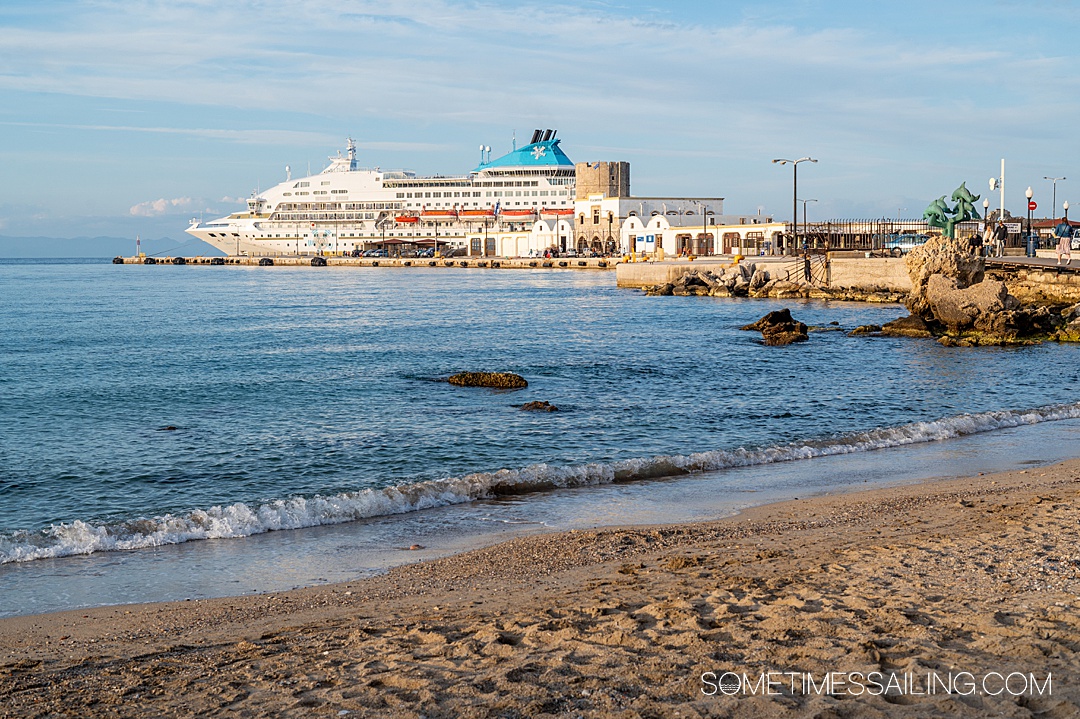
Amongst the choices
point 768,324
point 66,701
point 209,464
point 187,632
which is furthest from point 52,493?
point 768,324

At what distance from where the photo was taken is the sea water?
332 inches

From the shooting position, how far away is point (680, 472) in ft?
37.5

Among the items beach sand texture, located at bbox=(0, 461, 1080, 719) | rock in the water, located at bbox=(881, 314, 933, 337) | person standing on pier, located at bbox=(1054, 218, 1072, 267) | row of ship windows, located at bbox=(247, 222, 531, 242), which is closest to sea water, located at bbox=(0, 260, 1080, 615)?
beach sand texture, located at bbox=(0, 461, 1080, 719)

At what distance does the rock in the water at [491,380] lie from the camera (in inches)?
729

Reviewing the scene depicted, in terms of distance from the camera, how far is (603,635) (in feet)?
16.7

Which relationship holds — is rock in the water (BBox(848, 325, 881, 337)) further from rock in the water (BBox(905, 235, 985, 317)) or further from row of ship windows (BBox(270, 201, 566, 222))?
row of ship windows (BBox(270, 201, 566, 222))

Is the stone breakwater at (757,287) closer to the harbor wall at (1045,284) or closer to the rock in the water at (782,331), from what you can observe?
the harbor wall at (1045,284)

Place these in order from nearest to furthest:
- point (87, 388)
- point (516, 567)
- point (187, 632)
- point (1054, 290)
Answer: point (187, 632)
point (516, 567)
point (87, 388)
point (1054, 290)

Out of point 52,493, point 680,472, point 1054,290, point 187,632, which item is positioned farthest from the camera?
point 1054,290

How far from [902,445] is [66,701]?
11.1 m

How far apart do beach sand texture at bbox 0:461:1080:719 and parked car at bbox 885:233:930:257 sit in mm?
49397

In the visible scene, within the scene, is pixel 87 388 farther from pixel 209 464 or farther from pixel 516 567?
pixel 516 567

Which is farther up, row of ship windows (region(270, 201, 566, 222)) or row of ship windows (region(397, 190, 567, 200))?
row of ship windows (region(397, 190, 567, 200))

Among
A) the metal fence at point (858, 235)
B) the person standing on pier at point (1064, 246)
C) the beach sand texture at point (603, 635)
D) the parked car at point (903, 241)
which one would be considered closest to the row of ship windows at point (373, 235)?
the metal fence at point (858, 235)
